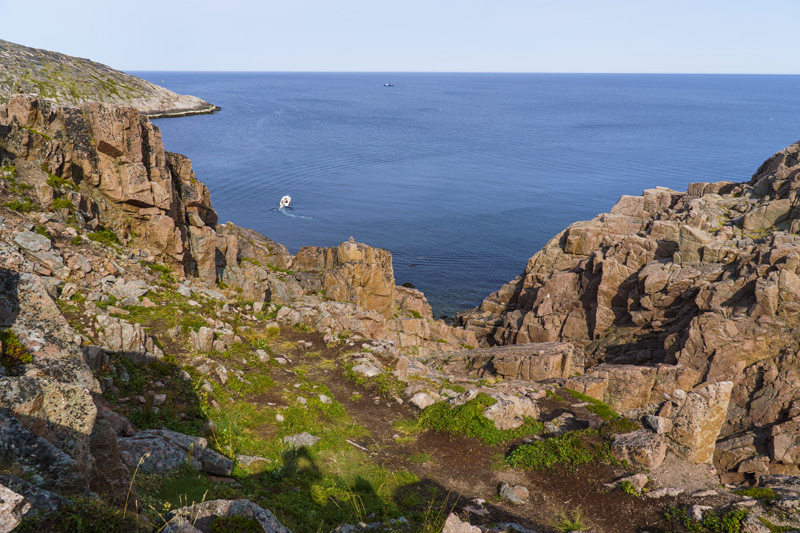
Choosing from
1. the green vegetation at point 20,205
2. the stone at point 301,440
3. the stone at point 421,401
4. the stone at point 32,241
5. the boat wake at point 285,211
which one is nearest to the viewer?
the stone at point 301,440

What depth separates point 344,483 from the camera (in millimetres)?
15750

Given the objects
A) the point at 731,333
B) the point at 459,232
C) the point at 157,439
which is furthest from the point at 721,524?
the point at 459,232

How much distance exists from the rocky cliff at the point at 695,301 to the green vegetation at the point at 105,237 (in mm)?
28440

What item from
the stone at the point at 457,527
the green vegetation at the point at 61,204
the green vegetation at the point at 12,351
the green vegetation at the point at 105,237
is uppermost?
the green vegetation at the point at 61,204

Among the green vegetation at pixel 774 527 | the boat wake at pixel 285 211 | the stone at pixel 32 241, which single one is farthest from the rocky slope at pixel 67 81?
the green vegetation at pixel 774 527

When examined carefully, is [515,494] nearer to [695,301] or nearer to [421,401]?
[421,401]

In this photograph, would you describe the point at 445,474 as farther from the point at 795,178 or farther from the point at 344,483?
the point at 795,178

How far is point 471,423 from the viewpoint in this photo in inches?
798

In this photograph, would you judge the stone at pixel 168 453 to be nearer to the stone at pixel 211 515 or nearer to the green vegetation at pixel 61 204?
the stone at pixel 211 515

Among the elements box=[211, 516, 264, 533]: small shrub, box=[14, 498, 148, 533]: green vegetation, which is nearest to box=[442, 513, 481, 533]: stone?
box=[211, 516, 264, 533]: small shrub

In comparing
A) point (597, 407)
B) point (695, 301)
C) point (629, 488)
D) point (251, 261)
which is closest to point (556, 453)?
point (629, 488)

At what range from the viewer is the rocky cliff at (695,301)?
99.5 feet

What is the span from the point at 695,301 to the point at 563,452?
23898 millimetres

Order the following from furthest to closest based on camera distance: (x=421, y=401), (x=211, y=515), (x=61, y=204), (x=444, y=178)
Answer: (x=444, y=178), (x=61, y=204), (x=421, y=401), (x=211, y=515)
